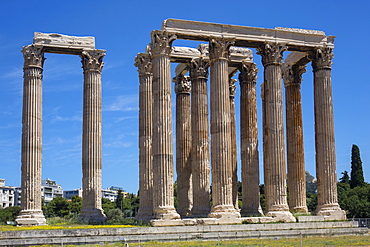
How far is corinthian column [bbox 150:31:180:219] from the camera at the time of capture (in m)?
53.4

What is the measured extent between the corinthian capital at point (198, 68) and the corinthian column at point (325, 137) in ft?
35.0

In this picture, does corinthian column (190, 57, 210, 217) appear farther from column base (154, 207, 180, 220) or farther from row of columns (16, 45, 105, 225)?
row of columns (16, 45, 105, 225)

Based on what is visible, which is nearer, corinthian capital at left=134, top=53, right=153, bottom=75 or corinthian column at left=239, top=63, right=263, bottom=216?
corinthian column at left=239, top=63, right=263, bottom=216

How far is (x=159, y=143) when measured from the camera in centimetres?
5431

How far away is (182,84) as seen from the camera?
225 feet

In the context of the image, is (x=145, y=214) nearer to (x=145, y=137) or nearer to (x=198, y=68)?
(x=145, y=137)

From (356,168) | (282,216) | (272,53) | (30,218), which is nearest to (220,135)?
(282,216)

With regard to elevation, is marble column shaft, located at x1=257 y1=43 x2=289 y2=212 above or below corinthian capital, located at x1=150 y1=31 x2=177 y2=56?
below

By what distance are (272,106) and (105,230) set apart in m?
20.2

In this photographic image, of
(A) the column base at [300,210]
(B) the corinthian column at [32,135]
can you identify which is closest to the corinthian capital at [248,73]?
(A) the column base at [300,210]

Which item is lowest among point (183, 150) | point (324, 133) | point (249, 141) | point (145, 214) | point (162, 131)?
point (145, 214)

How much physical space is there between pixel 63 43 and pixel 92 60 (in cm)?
311

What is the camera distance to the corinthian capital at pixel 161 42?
5582 cm

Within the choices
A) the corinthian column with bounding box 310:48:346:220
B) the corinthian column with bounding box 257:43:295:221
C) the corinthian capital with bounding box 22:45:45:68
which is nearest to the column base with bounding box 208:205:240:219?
the corinthian column with bounding box 257:43:295:221
